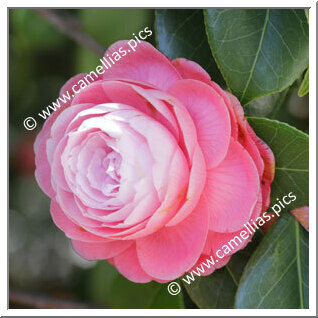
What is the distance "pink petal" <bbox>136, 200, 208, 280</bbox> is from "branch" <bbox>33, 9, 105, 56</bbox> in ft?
1.49

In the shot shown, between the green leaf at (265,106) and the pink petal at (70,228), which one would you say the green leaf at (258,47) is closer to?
the green leaf at (265,106)

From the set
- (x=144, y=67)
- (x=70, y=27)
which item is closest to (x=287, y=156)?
(x=144, y=67)

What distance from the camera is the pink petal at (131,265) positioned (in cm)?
73

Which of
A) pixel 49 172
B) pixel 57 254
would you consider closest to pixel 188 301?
pixel 49 172

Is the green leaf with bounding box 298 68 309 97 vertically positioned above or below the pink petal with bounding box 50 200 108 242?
above

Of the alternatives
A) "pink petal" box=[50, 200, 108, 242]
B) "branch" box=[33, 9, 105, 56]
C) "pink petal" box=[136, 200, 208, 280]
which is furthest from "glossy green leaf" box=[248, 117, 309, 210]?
"branch" box=[33, 9, 105, 56]

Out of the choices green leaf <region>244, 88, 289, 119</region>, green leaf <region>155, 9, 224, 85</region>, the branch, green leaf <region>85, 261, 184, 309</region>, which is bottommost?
green leaf <region>85, 261, 184, 309</region>

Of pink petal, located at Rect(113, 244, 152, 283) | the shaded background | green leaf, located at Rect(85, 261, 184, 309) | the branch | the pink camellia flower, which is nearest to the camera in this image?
the pink camellia flower

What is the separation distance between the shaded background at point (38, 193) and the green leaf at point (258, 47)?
0.38m

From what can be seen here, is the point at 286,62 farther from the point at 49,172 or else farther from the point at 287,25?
the point at 49,172

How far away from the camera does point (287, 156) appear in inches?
28.2

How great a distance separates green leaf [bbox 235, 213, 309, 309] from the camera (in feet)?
2.45

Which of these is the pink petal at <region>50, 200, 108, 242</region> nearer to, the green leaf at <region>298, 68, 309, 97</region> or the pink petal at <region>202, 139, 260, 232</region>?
the pink petal at <region>202, 139, 260, 232</region>

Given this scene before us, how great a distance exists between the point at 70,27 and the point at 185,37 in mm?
399
